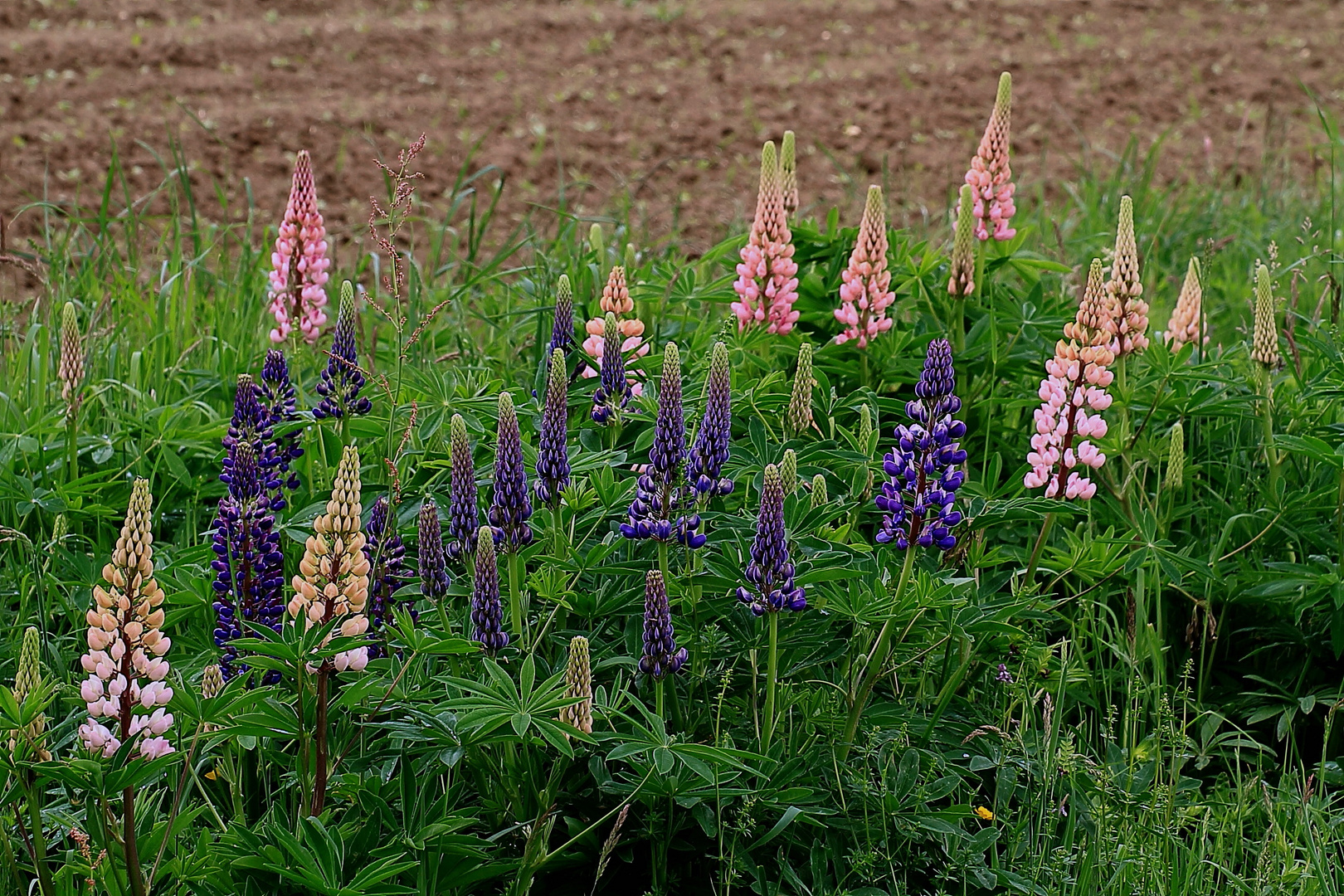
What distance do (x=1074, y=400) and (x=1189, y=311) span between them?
843mm

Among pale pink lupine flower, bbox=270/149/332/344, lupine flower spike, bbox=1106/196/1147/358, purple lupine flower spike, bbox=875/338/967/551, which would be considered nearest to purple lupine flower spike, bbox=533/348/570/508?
purple lupine flower spike, bbox=875/338/967/551

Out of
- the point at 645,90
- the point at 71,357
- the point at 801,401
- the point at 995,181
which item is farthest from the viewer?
the point at 645,90

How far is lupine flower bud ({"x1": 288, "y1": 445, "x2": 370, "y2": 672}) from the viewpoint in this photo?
191cm

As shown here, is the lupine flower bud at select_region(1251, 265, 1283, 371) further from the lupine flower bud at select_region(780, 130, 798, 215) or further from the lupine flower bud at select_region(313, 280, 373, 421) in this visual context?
the lupine flower bud at select_region(313, 280, 373, 421)

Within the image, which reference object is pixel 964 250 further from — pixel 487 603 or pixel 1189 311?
pixel 487 603

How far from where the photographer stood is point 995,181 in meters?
3.39

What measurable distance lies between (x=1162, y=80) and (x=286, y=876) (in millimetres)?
8870

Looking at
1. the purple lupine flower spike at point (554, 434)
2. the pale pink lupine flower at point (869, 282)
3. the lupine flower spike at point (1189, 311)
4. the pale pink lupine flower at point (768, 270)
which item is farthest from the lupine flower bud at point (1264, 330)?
the purple lupine flower spike at point (554, 434)

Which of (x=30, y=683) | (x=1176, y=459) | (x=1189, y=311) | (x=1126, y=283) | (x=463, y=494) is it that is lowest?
(x=30, y=683)

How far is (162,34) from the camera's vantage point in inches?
370

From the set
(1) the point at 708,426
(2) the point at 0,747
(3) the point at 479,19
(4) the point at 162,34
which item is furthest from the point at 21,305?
(3) the point at 479,19

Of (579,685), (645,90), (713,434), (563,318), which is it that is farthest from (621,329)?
(645,90)

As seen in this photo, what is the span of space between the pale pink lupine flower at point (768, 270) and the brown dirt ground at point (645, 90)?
2.64m

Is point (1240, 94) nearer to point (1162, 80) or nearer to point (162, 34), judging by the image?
point (1162, 80)
